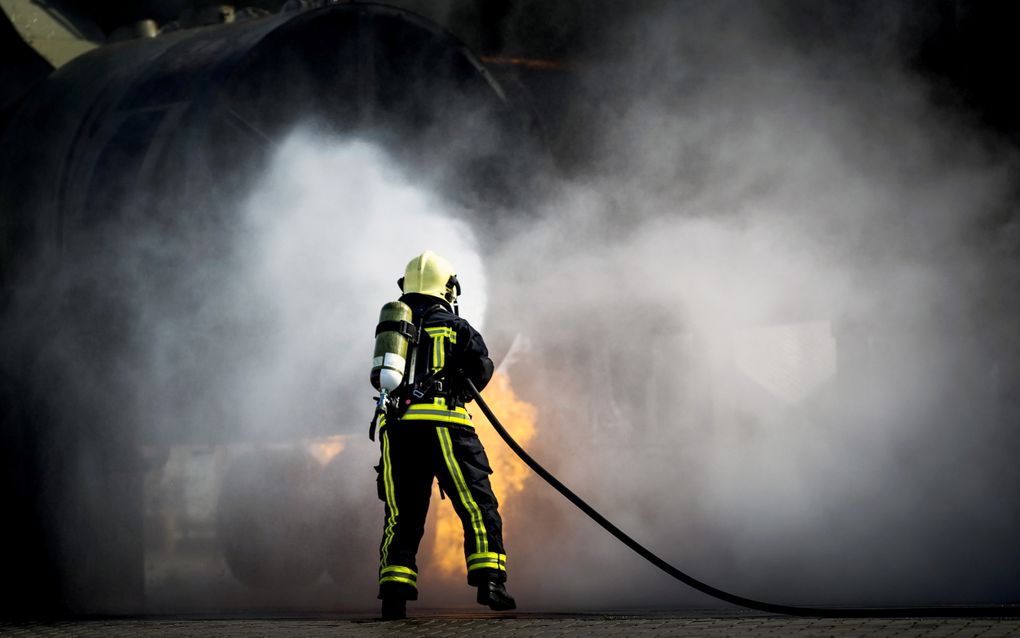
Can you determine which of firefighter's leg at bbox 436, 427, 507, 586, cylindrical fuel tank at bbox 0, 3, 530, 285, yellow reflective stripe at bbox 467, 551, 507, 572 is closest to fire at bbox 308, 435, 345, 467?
cylindrical fuel tank at bbox 0, 3, 530, 285

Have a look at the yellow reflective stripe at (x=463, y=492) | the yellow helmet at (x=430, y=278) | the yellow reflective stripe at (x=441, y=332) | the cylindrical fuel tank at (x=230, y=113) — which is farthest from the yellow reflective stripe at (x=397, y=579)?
the cylindrical fuel tank at (x=230, y=113)

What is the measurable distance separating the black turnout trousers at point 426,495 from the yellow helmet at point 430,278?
529mm

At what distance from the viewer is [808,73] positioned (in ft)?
24.4

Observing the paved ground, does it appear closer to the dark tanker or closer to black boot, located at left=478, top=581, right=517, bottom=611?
black boot, located at left=478, top=581, right=517, bottom=611

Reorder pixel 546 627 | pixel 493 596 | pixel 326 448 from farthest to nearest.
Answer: pixel 326 448
pixel 493 596
pixel 546 627

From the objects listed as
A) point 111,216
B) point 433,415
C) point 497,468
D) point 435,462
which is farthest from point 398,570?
point 497,468

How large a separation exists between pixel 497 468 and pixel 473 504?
2889 millimetres

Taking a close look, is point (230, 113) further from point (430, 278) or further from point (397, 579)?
point (397, 579)

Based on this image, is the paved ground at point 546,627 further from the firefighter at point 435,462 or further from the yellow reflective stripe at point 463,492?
the yellow reflective stripe at point 463,492

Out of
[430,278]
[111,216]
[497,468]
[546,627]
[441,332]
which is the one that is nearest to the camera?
[546,627]

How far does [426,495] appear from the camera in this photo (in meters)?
5.17

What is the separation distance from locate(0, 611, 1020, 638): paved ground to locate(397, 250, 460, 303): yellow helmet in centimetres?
121

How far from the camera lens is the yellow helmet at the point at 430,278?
17.4 feet

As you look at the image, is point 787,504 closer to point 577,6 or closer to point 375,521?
point 375,521
